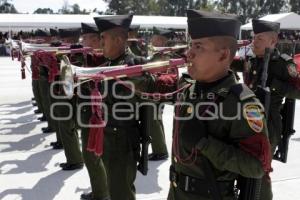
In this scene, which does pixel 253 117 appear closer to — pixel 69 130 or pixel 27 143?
pixel 69 130

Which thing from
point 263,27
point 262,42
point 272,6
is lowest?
point 262,42

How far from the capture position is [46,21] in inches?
1076

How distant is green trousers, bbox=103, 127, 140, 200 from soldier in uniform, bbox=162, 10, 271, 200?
121 centimetres

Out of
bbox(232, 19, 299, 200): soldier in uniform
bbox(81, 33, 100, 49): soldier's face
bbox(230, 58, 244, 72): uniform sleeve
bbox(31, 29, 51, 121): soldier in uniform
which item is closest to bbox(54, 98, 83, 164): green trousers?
bbox(81, 33, 100, 49): soldier's face

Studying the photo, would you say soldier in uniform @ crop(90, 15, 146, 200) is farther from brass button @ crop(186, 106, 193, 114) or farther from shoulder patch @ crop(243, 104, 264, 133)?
shoulder patch @ crop(243, 104, 264, 133)

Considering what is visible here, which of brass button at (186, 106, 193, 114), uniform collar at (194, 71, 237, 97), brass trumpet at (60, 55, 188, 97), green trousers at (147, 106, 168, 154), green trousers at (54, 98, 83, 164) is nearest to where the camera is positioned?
uniform collar at (194, 71, 237, 97)

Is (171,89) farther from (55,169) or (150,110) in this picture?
(55,169)

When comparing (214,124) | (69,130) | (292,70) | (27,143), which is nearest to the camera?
(214,124)

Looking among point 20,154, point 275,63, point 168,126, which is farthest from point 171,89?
point 168,126

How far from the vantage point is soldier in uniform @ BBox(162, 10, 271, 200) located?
209 centimetres

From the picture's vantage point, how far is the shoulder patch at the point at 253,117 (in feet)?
6.82

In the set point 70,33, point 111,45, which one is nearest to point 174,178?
point 111,45

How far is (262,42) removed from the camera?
4215 millimetres

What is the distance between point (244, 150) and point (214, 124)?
0.68 feet
